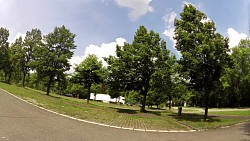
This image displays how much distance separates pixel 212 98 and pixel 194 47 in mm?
56157

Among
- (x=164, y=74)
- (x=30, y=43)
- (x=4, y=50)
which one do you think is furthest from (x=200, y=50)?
(x=4, y=50)

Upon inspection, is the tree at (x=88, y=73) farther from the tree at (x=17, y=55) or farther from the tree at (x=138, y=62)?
the tree at (x=17, y=55)

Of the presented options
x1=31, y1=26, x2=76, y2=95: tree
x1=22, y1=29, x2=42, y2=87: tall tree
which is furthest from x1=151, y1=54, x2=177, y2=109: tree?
x1=22, y1=29, x2=42, y2=87: tall tree

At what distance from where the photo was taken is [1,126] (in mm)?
9414

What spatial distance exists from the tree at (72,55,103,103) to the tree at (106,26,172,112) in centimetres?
556

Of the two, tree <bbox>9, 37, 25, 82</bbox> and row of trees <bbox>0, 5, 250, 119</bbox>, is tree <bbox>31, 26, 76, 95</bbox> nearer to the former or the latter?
row of trees <bbox>0, 5, 250, 119</bbox>

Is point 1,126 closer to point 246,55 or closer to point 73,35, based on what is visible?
point 73,35

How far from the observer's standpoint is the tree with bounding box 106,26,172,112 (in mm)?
27172

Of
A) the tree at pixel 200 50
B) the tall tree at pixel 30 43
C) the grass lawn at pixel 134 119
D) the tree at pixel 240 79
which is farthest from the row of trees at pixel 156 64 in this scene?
the tree at pixel 240 79

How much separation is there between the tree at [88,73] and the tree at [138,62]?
5560 millimetres

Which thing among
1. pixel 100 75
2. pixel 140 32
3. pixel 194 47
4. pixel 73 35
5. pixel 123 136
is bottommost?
pixel 123 136

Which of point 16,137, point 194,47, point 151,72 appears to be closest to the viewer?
point 16,137

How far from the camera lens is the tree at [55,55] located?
44.3 meters

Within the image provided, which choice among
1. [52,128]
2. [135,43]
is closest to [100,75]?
[135,43]
